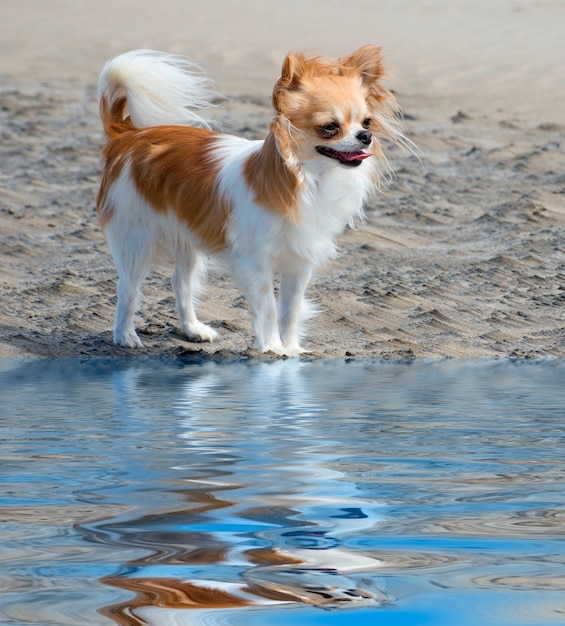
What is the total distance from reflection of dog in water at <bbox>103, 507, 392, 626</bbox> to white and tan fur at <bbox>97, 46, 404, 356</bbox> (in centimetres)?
289

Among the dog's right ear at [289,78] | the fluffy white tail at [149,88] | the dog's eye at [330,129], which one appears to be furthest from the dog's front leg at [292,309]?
the fluffy white tail at [149,88]

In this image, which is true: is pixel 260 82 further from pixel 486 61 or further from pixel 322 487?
pixel 322 487

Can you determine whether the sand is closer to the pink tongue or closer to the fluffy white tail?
the pink tongue

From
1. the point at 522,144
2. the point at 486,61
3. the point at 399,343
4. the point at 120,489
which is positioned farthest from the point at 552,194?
the point at 486,61

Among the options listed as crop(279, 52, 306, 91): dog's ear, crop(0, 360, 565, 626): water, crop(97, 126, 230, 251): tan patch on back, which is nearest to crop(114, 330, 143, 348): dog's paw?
crop(97, 126, 230, 251): tan patch on back

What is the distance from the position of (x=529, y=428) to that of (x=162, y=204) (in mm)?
2537

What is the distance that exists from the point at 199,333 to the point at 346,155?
1204 mm

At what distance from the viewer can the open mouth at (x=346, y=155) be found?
4.82 metres

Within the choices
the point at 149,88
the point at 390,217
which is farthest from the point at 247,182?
the point at 390,217

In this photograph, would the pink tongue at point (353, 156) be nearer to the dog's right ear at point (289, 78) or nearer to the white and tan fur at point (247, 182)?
the white and tan fur at point (247, 182)

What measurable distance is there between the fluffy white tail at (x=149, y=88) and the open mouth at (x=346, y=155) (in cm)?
121

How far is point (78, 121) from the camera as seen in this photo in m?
10.7

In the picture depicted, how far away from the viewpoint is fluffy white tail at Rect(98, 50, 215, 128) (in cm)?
581

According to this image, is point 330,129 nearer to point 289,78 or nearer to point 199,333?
point 289,78
